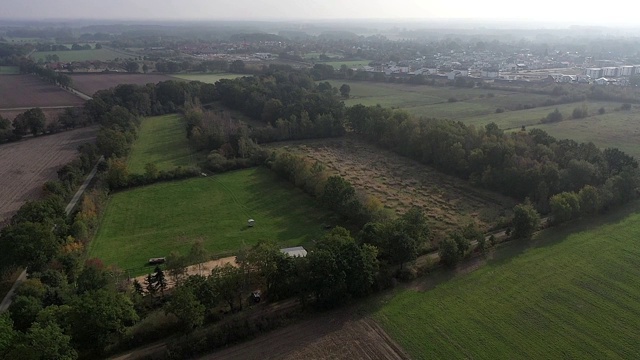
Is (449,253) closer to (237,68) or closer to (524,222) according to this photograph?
(524,222)

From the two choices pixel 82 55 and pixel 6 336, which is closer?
pixel 6 336

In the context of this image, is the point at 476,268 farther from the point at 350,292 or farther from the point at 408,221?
the point at 350,292

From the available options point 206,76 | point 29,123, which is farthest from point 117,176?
point 206,76

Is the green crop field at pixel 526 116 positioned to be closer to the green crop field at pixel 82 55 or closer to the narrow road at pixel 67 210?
the narrow road at pixel 67 210

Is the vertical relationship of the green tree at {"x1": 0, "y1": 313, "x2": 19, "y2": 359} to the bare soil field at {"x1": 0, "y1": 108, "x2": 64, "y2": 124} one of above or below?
below

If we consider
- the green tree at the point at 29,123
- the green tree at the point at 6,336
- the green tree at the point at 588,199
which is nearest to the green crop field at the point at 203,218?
the green tree at the point at 6,336

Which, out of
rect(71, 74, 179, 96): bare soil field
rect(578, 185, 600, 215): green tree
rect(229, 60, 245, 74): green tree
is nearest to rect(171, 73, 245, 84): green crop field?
rect(229, 60, 245, 74): green tree

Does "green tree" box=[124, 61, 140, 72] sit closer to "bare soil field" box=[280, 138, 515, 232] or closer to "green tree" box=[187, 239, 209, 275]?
"bare soil field" box=[280, 138, 515, 232]
